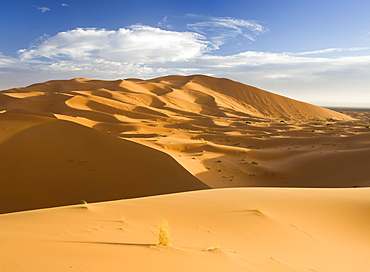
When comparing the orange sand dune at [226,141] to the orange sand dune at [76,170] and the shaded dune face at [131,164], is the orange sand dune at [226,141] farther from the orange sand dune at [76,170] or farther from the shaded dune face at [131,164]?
the orange sand dune at [76,170]

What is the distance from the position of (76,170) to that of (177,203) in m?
6.84

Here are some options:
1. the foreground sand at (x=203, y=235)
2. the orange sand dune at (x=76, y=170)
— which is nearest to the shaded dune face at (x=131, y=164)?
the orange sand dune at (x=76, y=170)

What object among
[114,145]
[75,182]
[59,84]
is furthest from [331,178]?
[59,84]

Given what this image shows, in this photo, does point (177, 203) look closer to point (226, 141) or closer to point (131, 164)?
point (131, 164)

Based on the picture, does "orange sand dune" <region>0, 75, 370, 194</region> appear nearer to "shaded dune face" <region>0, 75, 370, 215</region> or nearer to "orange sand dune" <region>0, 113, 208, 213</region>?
"shaded dune face" <region>0, 75, 370, 215</region>

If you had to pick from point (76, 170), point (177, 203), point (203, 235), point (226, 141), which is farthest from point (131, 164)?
point (226, 141)

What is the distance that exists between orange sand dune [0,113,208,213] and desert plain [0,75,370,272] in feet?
0.12

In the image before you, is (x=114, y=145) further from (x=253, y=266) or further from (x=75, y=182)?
(x=253, y=266)

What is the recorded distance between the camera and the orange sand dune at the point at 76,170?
424 inches

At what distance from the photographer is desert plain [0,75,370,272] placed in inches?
134

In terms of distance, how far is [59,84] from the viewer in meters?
73.9

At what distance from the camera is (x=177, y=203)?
20.9 ft

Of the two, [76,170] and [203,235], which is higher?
[203,235]

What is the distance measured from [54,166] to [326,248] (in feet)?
33.4
